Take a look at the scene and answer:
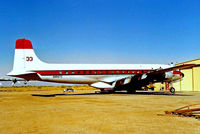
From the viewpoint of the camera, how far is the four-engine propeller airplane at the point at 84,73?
2483 cm

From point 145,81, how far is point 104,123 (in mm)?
19804

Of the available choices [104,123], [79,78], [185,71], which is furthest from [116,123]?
[185,71]

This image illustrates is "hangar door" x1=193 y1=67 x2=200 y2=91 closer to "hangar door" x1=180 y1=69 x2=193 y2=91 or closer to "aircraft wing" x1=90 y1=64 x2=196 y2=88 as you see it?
"hangar door" x1=180 y1=69 x2=193 y2=91

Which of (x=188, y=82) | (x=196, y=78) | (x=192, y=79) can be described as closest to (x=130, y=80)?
(x=196, y=78)

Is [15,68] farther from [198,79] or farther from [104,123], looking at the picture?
[198,79]

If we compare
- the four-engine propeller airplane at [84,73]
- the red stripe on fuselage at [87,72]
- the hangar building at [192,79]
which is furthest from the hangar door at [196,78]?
the red stripe on fuselage at [87,72]

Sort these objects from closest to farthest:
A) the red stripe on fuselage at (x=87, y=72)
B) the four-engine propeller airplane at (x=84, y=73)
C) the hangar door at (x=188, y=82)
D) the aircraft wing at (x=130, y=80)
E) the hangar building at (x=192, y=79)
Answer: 1. the four-engine propeller airplane at (x=84, y=73)
2. the red stripe on fuselage at (x=87, y=72)
3. the aircraft wing at (x=130, y=80)
4. the hangar building at (x=192, y=79)
5. the hangar door at (x=188, y=82)

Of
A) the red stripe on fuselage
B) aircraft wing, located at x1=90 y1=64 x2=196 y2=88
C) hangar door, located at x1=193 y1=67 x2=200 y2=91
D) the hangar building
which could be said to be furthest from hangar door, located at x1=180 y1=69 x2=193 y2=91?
aircraft wing, located at x1=90 y1=64 x2=196 y2=88

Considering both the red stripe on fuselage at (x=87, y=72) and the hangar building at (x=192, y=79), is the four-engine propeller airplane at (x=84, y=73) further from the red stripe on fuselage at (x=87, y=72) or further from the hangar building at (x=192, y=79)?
the hangar building at (x=192, y=79)

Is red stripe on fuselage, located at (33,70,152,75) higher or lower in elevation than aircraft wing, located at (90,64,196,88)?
higher

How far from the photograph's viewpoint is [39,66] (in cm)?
2552

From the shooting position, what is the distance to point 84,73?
2647cm

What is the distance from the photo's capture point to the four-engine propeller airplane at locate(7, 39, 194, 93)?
81.5ft

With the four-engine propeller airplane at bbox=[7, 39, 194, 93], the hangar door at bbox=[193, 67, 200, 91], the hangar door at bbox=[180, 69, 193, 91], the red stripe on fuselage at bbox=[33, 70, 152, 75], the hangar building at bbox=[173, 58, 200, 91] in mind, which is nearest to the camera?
the four-engine propeller airplane at bbox=[7, 39, 194, 93]
